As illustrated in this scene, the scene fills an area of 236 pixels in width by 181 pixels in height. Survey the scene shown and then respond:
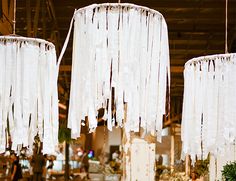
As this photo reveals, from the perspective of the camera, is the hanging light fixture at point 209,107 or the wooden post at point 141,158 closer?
the hanging light fixture at point 209,107

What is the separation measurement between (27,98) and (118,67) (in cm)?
64

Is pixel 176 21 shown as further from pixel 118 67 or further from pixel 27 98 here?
pixel 118 67

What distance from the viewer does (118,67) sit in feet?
8.97

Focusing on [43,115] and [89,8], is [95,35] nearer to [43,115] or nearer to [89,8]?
[89,8]

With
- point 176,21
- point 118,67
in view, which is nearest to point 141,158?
point 176,21

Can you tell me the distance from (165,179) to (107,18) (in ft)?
24.5

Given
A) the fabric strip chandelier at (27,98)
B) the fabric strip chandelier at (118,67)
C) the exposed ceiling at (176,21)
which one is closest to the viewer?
the fabric strip chandelier at (118,67)

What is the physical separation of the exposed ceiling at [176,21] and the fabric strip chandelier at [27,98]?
4526 mm

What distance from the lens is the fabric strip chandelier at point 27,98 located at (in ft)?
10.00

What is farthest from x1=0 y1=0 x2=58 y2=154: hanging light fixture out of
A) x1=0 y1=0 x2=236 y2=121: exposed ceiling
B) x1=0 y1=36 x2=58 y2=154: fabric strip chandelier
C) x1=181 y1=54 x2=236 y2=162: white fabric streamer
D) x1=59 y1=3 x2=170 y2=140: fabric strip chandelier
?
x1=0 y1=0 x2=236 y2=121: exposed ceiling

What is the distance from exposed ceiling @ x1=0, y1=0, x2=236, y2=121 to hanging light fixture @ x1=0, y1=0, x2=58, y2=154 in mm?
4525

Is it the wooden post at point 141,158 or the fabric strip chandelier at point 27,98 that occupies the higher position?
the fabric strip chandelier at point 27,98

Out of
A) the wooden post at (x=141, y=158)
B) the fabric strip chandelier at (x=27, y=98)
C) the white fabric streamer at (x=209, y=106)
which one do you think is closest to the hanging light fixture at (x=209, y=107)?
the white fabric streamer at (x=209, y=106)

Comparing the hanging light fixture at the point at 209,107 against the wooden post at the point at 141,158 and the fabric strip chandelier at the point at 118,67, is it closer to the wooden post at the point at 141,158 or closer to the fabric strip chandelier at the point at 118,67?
the fabric strip chandelier at the point at 118,67
